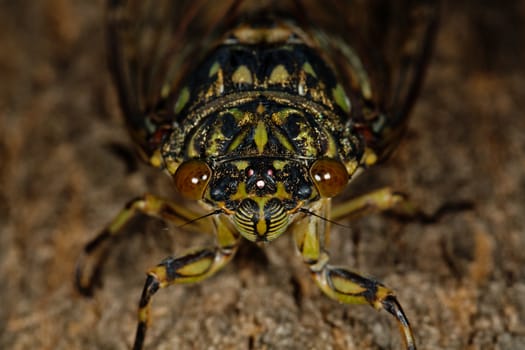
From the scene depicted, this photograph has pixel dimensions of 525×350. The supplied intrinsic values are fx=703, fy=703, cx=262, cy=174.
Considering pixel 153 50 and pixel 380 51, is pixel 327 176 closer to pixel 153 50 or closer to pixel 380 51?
pixel 380 51

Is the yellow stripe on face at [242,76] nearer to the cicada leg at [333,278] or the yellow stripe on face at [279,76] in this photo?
the yellow stripe on face at [279,76]

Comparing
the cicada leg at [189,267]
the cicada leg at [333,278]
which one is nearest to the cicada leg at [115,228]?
the cicada leg at [189,267]

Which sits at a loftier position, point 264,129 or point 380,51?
point 380,51

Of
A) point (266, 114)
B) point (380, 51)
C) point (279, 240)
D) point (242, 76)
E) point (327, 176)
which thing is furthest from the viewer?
point (380, 51)

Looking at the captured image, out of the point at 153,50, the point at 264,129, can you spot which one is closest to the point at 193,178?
the point at 264,129

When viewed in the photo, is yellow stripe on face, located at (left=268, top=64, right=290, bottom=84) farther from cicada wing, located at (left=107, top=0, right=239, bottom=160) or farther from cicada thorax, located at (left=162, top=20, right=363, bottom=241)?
cicada wing, located at (left=107, top=0, right=239, bottom=160)

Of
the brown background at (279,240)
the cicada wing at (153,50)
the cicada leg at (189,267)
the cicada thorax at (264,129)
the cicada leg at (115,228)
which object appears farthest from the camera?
the cicada wing at (153,50)
